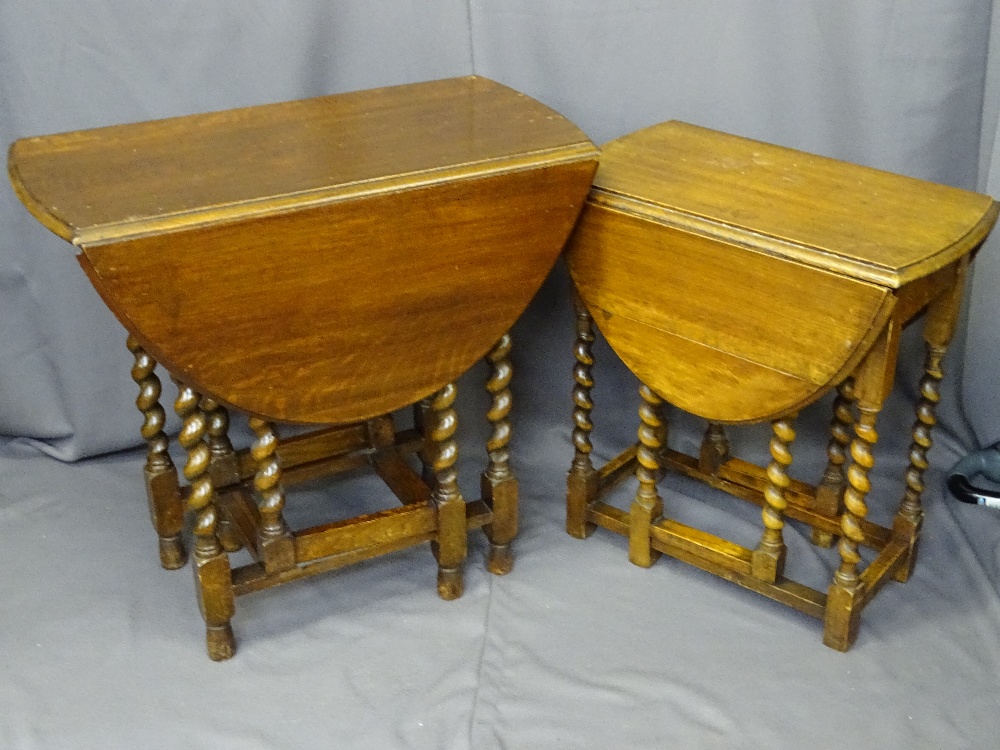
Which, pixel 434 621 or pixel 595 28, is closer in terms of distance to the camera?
pixel 434 621

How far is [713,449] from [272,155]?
1087mm

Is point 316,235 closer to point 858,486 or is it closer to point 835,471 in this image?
point 858,486

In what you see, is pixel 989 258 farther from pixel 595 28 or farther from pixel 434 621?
pixel 434 621

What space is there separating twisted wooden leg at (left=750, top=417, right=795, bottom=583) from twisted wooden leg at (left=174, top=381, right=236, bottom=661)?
2.96 ft

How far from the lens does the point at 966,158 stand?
2.42 metres

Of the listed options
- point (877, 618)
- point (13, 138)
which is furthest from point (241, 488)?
point (877, 618)

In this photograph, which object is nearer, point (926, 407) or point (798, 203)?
point (798, 203)

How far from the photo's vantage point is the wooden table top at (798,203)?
1808 mm

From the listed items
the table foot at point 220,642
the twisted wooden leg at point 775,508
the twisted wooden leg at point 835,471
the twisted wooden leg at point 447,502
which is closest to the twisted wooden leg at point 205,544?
the table foot at point 220,642

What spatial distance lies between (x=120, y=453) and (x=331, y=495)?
1.69 feet

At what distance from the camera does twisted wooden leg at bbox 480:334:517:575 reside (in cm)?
212

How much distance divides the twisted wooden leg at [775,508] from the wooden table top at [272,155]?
1.85ft

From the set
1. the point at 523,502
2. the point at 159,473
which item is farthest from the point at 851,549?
the point at 159,473

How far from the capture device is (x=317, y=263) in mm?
1804
